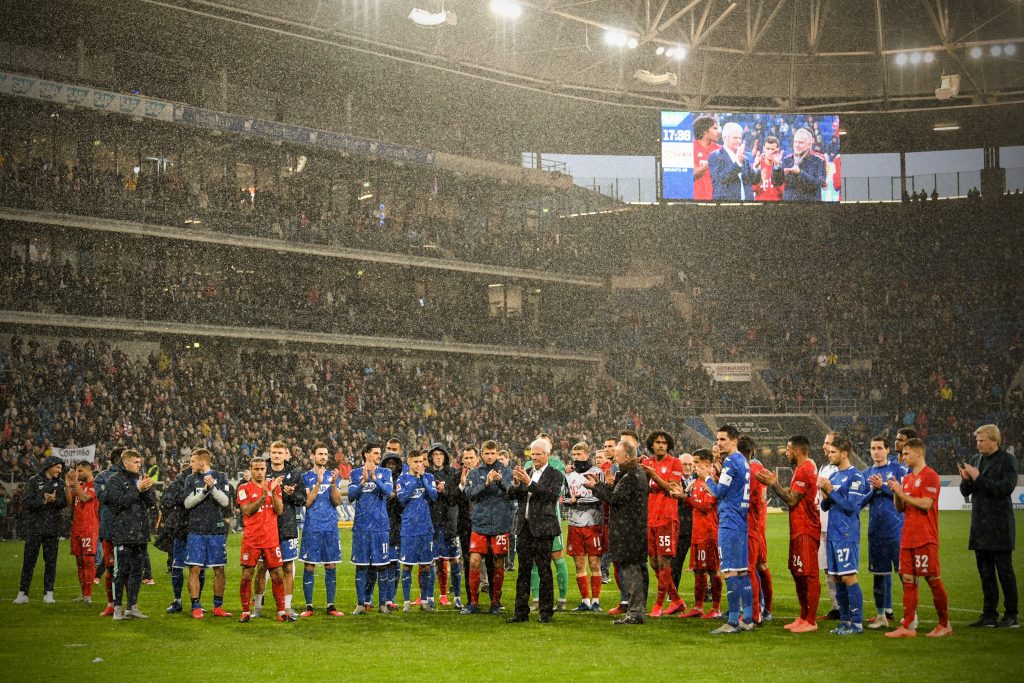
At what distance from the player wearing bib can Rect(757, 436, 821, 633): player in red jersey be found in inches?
121

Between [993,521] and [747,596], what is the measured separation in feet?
9.19

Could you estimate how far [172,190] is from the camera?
40.3 m

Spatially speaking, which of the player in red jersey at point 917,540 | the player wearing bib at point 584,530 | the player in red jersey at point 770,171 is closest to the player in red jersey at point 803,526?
the player in red jersey at point 917,540

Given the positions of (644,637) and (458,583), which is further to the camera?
(458,583)

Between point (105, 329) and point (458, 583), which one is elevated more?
point (105, 329)

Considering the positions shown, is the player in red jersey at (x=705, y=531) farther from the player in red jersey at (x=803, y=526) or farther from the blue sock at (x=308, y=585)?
the blue sock at (x=308, y=585)

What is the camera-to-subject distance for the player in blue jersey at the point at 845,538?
1189 cm

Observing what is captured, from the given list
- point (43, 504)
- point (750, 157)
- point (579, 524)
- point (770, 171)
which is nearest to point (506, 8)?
point (750, 157)

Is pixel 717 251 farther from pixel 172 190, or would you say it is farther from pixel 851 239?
pixel 172 190

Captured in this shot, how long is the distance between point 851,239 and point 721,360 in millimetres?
9567

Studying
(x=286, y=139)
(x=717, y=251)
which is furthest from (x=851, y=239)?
(x=286, y=139)

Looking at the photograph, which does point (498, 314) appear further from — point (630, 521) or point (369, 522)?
point (630, 521)

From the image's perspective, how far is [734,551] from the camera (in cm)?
1188

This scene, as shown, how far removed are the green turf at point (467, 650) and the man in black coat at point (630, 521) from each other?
1.23ft
